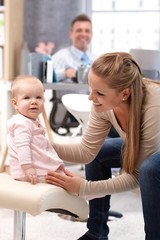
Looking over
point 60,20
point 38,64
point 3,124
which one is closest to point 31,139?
point 38,64

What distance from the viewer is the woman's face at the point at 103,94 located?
1.63m

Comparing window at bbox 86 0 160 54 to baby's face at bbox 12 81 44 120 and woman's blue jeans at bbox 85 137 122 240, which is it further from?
baby's face at bbox 12 81 44 120

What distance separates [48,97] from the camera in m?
4.30

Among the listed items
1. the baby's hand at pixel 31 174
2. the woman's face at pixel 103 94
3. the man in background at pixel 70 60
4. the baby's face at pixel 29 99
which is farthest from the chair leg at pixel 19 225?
the man in background at pixel 70 60

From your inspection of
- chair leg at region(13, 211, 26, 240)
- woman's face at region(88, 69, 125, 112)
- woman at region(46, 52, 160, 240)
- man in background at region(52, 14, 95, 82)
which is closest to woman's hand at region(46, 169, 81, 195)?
woman at region(46, 52, 160, 240)

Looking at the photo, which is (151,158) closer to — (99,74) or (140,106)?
(140,106)

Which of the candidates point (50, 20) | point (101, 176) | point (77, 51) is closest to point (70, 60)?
point (77, 51)

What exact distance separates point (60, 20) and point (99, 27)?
1.52ft

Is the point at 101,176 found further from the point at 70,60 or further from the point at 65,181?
the point at 70,60

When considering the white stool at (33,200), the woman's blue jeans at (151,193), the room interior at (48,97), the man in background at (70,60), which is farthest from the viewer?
the man in background at (70,60)

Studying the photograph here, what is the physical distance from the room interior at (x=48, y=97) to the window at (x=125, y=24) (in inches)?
7.9

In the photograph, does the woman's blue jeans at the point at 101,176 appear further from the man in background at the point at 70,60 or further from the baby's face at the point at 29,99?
the man in background at the point at 70,60

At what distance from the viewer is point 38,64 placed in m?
3.30

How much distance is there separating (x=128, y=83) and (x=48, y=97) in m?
2.72
